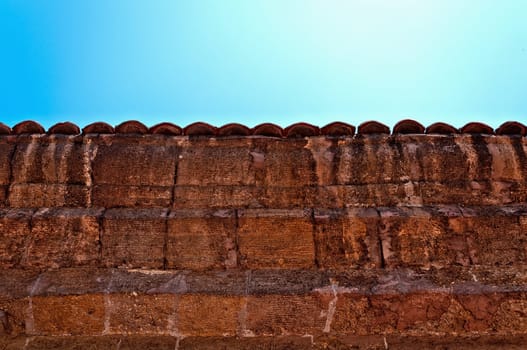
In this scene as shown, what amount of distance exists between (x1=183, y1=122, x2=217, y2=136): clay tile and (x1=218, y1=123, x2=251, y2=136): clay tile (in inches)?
2.7

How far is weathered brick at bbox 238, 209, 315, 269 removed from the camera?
3.76 metres

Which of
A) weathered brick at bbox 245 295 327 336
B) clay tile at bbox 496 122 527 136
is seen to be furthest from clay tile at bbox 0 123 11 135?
clay tile at bbox 496 122 527 136

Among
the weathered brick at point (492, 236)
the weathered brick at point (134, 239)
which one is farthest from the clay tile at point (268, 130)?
the weathered brick at point (492, 236)

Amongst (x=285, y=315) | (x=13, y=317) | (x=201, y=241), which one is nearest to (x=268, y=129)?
(x=201, y=241)

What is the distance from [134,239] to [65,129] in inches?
47.4

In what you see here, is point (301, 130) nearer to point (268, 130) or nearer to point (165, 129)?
point (268, 130)

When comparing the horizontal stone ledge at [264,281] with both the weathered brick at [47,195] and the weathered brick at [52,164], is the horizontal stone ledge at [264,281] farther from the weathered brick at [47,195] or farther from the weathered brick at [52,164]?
the weathered brick at [52,164]

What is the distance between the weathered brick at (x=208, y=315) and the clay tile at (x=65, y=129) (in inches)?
69.9

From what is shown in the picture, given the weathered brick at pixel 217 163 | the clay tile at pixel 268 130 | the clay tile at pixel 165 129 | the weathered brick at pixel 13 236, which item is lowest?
the weathered brick at pixel 13 236

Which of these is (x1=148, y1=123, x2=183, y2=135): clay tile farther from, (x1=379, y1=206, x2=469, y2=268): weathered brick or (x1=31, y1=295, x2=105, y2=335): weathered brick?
(x1=379, y1=206, x2=469, y2=268): weathered brick

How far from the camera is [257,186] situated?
13.5 ft

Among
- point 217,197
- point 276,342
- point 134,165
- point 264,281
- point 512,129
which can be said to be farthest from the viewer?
point 512,129

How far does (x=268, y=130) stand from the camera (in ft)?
14.1

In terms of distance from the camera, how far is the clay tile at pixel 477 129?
4.26 meters
